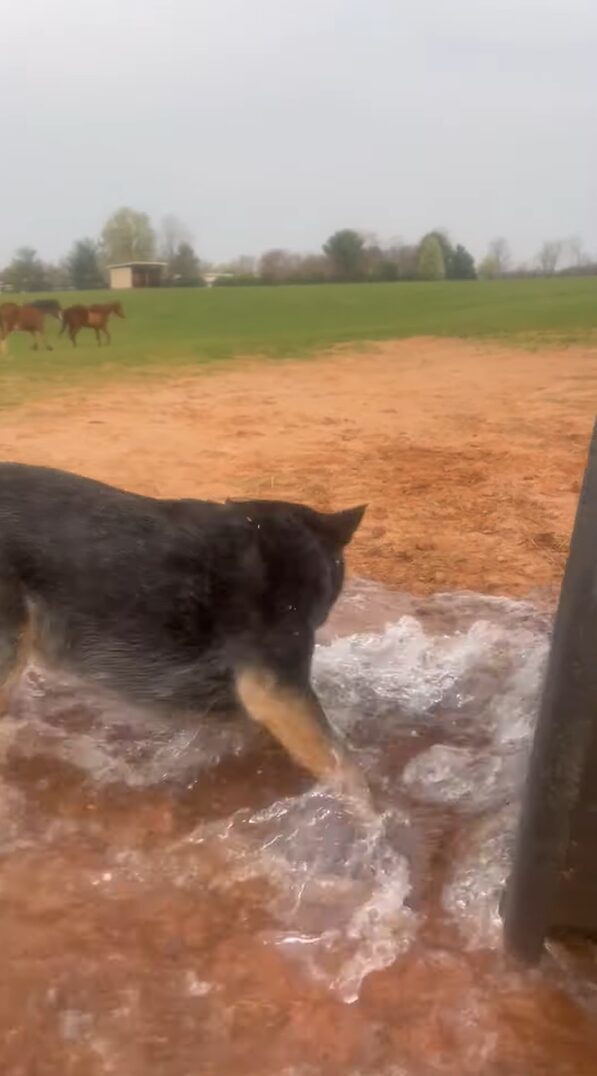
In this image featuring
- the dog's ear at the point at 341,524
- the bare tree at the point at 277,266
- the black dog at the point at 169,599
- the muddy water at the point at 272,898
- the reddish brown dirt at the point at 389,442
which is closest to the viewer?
the muddy water at the point at 272,898

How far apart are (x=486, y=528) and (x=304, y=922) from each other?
2919mm

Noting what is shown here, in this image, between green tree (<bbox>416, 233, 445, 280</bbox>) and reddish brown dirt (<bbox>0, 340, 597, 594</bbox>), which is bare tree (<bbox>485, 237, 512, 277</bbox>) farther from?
reddish brown dirt (<bbox>0, 340, 597, 594</bbox>)

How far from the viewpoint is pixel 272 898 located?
2533mm

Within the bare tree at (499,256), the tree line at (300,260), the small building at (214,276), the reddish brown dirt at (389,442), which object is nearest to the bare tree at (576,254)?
the tree line at (300,260)

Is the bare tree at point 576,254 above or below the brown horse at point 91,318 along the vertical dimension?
above

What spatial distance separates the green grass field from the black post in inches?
88.6

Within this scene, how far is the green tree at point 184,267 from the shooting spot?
3.76 meters

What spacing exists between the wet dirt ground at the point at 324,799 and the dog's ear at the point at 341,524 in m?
0.76

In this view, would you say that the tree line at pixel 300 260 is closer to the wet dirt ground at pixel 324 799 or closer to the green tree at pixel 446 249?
the green tree at pixel 446 249

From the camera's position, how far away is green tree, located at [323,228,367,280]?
12.3 ft

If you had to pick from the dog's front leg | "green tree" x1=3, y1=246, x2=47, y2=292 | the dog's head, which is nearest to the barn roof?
"green tree" x1=3, y1=246, x2=47, y2=292

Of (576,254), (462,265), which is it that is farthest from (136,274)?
(576,254)

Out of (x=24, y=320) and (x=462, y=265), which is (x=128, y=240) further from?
(x=462, y=265)

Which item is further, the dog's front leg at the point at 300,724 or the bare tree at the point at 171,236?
the bare tree at the point at 171,236
